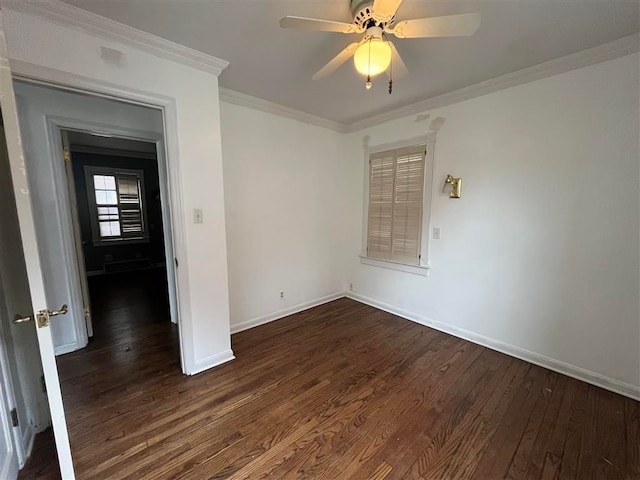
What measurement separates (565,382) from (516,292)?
2.57ft

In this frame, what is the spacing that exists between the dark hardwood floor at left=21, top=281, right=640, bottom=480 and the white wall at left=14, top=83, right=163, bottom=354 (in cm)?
34

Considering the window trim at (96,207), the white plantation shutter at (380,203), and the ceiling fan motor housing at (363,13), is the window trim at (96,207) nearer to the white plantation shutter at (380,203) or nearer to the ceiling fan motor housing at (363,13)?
the white plantation shutter at (380,203)

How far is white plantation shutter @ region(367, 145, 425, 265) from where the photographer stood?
3.19m

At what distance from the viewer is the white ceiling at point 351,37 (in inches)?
61.7

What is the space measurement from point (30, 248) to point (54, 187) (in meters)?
1.91

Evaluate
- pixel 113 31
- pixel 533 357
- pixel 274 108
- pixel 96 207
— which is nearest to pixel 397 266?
pixel 533 357

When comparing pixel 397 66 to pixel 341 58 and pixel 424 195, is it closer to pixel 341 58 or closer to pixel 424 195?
pixel 341 58

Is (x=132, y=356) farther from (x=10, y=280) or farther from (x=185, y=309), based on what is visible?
(x=10, y=280)

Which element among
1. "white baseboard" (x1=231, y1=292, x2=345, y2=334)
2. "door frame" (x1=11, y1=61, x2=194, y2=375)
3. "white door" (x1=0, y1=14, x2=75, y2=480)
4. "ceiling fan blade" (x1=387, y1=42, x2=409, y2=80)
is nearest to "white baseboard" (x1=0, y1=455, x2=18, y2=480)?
"white door" (x1=0, y1=14, x2=75, y2=480)

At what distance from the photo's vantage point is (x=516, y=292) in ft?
8.29

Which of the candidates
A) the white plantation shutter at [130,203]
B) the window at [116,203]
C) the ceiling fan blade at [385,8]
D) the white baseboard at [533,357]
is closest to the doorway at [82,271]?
the window at [116,203]

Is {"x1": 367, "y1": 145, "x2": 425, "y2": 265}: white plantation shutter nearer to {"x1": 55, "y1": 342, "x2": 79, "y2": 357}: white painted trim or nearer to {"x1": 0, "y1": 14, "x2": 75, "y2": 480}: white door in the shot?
{"x1": 0, "y1": 14, "x2": 75, "y2": 480}: white door

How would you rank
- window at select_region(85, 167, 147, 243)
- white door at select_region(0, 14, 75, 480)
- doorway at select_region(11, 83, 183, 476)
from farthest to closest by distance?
window at select_region(85, 167, 147, 243) → doorway at select_region(11, 83, 183, 476) → white door at select_region(0, 14, 75, 480)

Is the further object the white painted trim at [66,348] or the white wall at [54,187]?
the white painted trim at [66,348]
